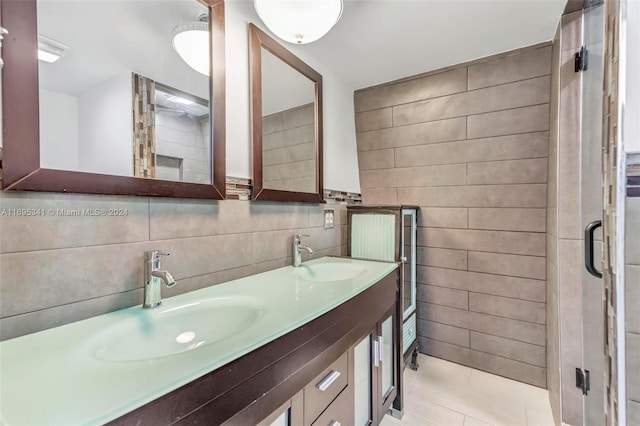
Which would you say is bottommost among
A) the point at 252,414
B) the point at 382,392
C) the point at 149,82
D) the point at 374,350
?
the point at 382,392

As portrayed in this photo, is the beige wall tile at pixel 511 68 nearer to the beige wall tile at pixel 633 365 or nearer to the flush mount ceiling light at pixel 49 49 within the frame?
the beige wall tile at pixel 633 365

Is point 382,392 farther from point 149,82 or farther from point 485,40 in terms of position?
point 485,40

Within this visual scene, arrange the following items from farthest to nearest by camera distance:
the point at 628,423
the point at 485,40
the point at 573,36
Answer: the point at 485,40, the point at 573,36, the point at 628,423

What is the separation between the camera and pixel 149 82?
105 cm

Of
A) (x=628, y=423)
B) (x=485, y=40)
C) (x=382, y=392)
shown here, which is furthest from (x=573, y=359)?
(x=485, y=40)

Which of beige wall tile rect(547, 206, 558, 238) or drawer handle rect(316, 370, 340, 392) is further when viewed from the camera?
beige wall tile rect(547, 206, 558, 238)

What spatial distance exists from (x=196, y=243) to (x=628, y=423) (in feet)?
5.98

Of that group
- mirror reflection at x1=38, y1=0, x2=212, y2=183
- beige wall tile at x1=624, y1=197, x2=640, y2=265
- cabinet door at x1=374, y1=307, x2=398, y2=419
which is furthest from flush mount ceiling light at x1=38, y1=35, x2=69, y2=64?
beige wall tile at x1=624, y1=197, x2=640, y2=265

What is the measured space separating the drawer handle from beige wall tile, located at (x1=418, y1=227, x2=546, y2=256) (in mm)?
1508

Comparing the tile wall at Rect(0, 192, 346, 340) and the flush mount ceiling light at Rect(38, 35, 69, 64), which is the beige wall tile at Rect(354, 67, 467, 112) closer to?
the tile wall at Rect(0, 192, 346, 340)

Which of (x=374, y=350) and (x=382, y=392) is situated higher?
(x=374, y=350)

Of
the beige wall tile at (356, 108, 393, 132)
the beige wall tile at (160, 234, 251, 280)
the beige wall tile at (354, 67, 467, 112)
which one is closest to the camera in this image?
the beige wall tile at (160, 234, 251, 280)

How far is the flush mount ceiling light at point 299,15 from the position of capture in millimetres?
1198

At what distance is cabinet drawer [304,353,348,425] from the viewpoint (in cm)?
91
